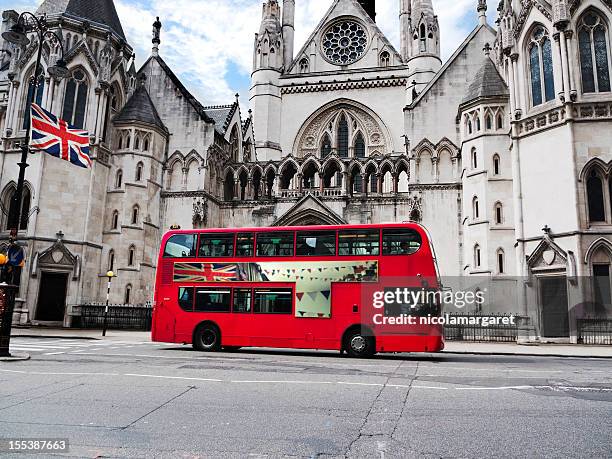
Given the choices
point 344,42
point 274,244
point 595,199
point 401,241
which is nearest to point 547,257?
point 595,199

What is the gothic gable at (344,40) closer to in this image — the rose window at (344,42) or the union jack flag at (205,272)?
the rose window at (344,42)

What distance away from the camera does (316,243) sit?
50.7 feet

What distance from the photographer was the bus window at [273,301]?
50.6 ft

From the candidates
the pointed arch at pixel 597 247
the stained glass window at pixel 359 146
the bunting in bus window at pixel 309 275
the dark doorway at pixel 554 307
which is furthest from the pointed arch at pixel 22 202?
the pointed arch at pixel 597 247

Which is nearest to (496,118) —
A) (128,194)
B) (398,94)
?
(398,94)

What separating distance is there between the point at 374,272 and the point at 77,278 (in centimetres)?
1971

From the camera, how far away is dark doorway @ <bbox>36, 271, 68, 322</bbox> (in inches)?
1056

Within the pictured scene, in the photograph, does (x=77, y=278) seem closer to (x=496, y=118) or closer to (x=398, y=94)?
(x=496, y=118)

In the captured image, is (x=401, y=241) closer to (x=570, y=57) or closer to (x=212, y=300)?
(x=212, y=300)

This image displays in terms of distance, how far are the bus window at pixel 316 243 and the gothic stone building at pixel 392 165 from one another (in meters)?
12.3

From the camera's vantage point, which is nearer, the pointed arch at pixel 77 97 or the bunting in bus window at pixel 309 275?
the bunting in bus window at pixel 309 275

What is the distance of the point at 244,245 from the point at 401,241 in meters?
5.11

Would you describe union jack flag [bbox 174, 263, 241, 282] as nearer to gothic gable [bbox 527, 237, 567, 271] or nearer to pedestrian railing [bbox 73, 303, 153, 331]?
pedestrian railing [bbox 73, 303, 153, 331]

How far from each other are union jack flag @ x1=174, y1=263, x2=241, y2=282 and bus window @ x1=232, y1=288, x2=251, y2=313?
1.41 feet
